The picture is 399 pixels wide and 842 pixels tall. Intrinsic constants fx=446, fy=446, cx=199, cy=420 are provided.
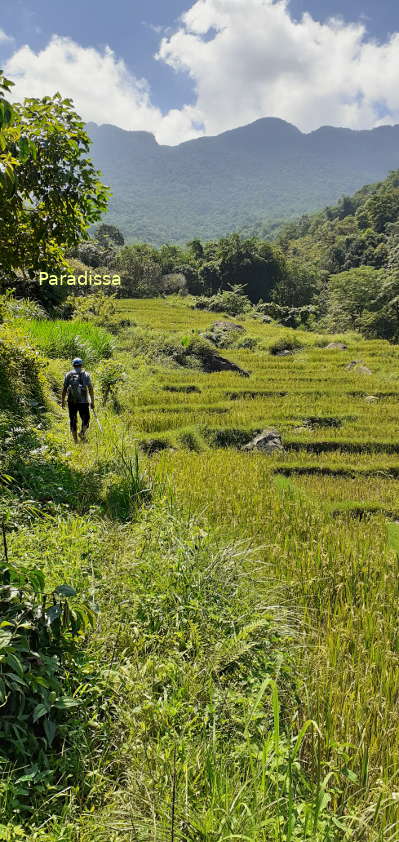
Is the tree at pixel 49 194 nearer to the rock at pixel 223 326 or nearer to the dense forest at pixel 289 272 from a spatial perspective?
the dense forest at pixel 289 272

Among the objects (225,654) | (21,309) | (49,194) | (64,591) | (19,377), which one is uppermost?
(49,194)

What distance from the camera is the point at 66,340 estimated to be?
40.1 feet

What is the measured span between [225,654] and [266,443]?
24.2 feet

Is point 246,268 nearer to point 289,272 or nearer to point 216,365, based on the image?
point 289,272

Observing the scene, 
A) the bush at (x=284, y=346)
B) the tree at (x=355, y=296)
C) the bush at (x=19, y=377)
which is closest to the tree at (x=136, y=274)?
the tree at (x=355, y=296)

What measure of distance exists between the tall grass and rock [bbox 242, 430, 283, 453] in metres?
5.56

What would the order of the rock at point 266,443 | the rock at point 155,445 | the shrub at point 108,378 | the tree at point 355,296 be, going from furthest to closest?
the tree at point 355,296 → the shrub at point 108,378 → the rock at point 266,443 → the rock at point 155,445

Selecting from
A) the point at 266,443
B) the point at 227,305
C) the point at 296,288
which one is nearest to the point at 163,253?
the point at 296,288

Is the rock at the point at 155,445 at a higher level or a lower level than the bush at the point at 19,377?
lower

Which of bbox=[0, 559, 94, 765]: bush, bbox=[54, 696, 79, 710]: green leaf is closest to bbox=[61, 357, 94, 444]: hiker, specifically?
bbox=[0, 559, 94, 765]: bush

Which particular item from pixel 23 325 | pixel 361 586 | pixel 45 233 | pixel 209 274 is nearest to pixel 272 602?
pixel 361 586

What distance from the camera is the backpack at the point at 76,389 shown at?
7.19 metres

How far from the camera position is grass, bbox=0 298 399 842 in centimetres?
181

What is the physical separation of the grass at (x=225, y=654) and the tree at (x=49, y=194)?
8.39ft
